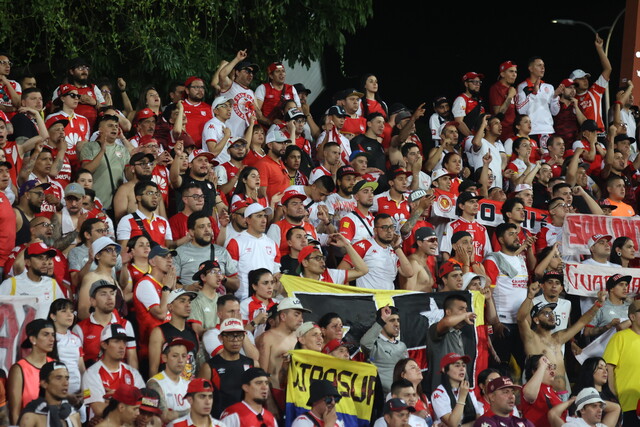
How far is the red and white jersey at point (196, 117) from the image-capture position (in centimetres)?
1572

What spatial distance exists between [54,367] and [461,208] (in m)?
6.35

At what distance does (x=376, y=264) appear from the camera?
13195 millimetres

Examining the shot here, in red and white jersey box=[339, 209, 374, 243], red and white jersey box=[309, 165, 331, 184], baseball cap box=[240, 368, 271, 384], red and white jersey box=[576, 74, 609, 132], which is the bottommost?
red and white jersey box=[576, 74, 609, 132]

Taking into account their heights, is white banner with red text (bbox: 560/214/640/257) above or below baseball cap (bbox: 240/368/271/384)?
below

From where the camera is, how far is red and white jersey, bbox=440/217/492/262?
1423 centimetres

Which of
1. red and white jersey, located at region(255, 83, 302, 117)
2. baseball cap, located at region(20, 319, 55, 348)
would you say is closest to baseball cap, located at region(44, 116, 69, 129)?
red and white jersey, located at region(255, 83, 302, 117)

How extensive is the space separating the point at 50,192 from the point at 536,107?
28.4ft

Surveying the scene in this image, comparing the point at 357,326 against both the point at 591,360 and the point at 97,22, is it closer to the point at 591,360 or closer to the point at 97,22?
the point at 591,360

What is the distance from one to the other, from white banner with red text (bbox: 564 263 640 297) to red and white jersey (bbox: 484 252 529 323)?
49 cm

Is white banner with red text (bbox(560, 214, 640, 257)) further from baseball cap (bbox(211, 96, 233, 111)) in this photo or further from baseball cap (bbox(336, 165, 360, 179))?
baseball cap (bbox(211, 96, 233, 111))

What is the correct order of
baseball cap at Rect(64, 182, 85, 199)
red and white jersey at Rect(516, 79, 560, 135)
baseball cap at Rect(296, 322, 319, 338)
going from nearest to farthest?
baseball cap at Rect(296, 322, 319, 338) < baseball cap at Rect(64, 182, 85, 199) < red and white jersey at Rect(516, 79, 560, 135)

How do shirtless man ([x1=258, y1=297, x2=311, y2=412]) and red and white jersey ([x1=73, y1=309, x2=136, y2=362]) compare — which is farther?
shirtless man ([x1=258, y1=297, x2=311, y2=412])

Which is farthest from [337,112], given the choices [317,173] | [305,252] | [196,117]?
[305,252]

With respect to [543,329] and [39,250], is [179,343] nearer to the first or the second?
[39,250]
